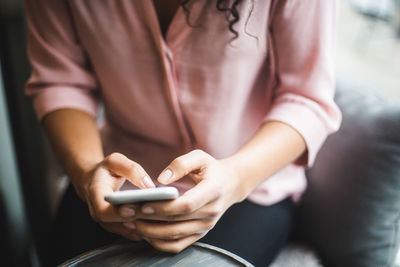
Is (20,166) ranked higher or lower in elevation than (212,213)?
lower

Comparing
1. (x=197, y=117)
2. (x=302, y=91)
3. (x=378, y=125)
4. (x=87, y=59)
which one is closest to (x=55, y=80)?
(x=87, y=59)

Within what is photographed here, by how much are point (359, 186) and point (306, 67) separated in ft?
0.70

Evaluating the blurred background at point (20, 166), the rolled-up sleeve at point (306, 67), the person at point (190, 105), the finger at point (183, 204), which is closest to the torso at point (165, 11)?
the person at point (190, 105)

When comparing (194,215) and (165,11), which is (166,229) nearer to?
(194,215)

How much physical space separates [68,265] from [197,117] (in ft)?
0.81

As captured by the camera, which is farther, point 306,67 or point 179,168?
point 306,67

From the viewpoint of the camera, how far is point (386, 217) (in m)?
0.55

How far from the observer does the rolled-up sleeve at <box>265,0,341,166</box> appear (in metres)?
0.45

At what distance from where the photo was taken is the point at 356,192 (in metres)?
0.56

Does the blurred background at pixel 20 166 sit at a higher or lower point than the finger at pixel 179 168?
lower

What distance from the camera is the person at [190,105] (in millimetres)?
409


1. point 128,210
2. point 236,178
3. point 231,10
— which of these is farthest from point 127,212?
point 231,10

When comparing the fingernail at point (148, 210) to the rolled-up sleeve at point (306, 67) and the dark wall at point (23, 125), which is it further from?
the dark wall at point (23, 125)

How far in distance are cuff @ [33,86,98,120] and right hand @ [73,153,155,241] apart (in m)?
0.17
